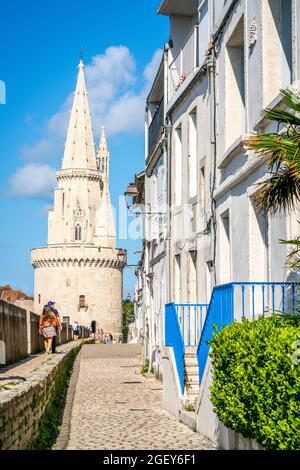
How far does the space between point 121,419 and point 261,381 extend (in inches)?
248

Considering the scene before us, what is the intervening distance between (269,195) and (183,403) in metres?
6.41

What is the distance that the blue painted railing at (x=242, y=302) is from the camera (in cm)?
Result: 1001

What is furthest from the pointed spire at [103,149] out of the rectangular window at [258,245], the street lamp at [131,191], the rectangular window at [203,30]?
the rectangular window at [258,245]

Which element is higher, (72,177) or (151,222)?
(72,177)

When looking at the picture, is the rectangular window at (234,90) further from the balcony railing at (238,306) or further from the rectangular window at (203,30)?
the balcony railing at (238,306)

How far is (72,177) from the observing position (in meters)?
101

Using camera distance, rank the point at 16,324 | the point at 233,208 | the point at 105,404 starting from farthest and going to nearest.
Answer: the point at 16,324 → the point at 105,404 → the point at 233,208

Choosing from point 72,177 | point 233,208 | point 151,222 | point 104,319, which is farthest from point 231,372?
point 72,177

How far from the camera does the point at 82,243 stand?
9575 cm

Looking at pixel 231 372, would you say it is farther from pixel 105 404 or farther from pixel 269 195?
pixel 105 404

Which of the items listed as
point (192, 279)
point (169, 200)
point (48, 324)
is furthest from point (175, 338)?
point (48, 324)

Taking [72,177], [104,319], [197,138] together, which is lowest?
[104,319]

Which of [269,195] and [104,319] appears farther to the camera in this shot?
[104,319]

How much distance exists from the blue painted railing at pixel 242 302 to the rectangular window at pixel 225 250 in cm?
200
